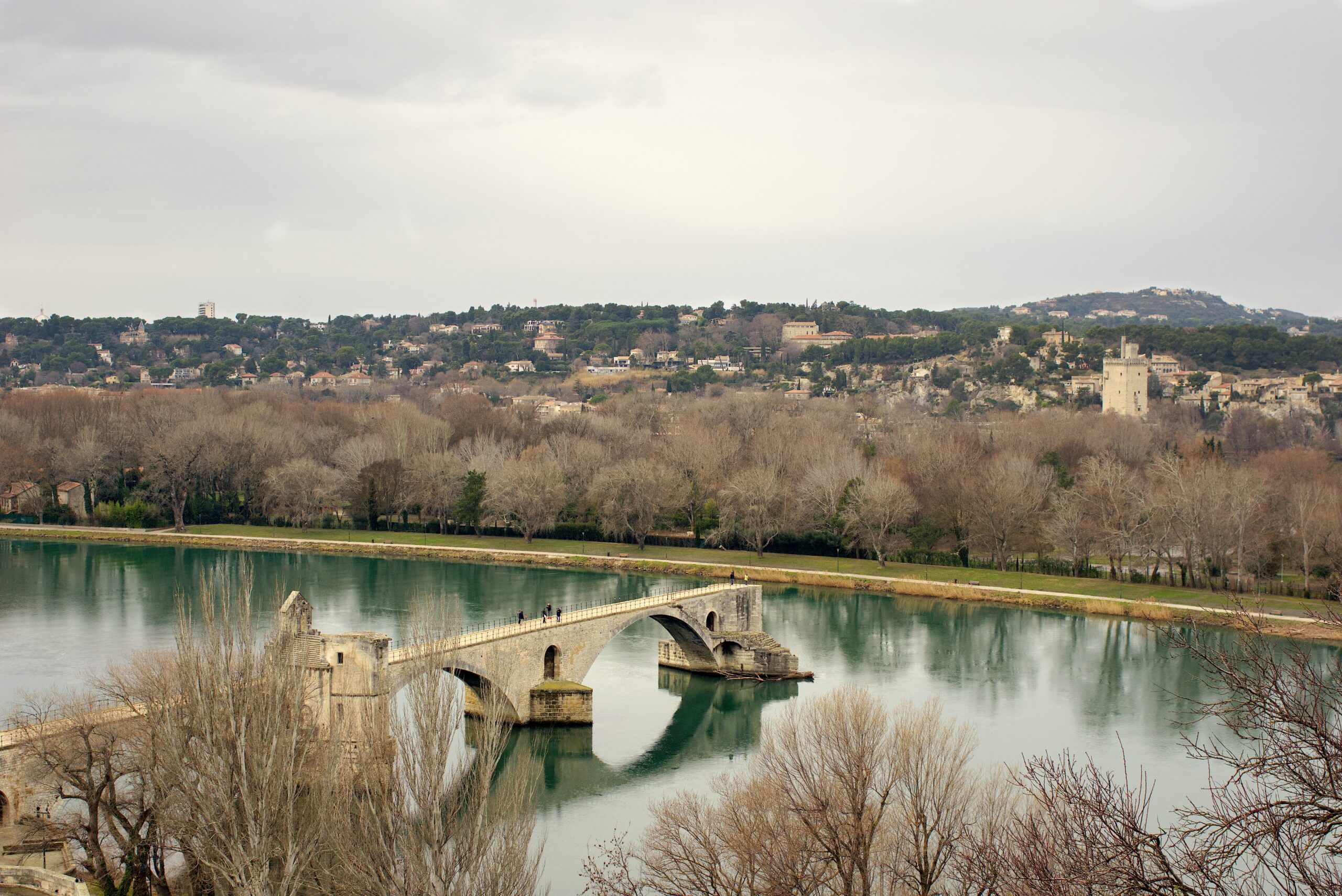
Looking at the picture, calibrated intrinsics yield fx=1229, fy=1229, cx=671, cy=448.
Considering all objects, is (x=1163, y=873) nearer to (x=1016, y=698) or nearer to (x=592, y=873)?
(x=592, y=873)

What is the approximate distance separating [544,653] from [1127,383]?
70.9 metres

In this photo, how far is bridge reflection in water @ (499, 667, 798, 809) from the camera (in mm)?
24406

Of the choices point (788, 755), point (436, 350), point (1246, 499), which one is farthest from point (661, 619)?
point (436, 350)

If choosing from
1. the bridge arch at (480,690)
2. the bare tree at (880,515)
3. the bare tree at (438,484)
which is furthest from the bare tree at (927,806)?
the bare tree at (438,484)

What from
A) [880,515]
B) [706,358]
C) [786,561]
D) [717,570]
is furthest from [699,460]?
[706,358]

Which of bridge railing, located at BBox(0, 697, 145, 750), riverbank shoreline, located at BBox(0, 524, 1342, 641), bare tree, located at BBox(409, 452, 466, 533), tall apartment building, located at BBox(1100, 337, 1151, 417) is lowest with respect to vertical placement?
riverbank shoreline, located at BBox(0, 524, 1342, 641)

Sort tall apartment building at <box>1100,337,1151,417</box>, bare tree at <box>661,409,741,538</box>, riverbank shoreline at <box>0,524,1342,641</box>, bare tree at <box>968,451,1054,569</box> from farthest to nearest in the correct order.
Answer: tall apartment building at <box>1100,337,1151,417</box> → bare tree at <box>661,409,741,538</box> → bare tree at <box>968,451,1054,569</box> → riverbank shoreline at <box>0,524,1342,641</box>

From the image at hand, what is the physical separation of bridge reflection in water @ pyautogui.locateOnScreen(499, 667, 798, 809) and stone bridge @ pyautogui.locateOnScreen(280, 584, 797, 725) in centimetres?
64

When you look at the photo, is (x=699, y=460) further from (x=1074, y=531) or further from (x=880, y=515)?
(x=1074, y=531)

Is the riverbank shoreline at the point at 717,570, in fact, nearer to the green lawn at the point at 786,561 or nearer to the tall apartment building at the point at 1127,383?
the green lawn at the point at 786,561

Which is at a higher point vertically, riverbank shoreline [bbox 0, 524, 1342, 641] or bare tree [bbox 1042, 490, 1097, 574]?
bare tree [bbox 1042, 490, 1097, 574]

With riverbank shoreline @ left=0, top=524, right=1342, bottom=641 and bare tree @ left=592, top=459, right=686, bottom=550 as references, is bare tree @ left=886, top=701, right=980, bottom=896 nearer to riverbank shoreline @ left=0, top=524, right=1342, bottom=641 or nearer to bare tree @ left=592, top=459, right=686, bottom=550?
riverbank shoreline @ left=0, top=524, right=1342, bottom=641

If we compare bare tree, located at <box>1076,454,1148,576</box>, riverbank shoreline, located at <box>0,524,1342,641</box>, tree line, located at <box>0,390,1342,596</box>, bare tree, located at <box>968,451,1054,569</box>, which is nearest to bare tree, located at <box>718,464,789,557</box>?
tree line, located at <box>0,390,1342,596</box>

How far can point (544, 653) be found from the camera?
91.5 ft
